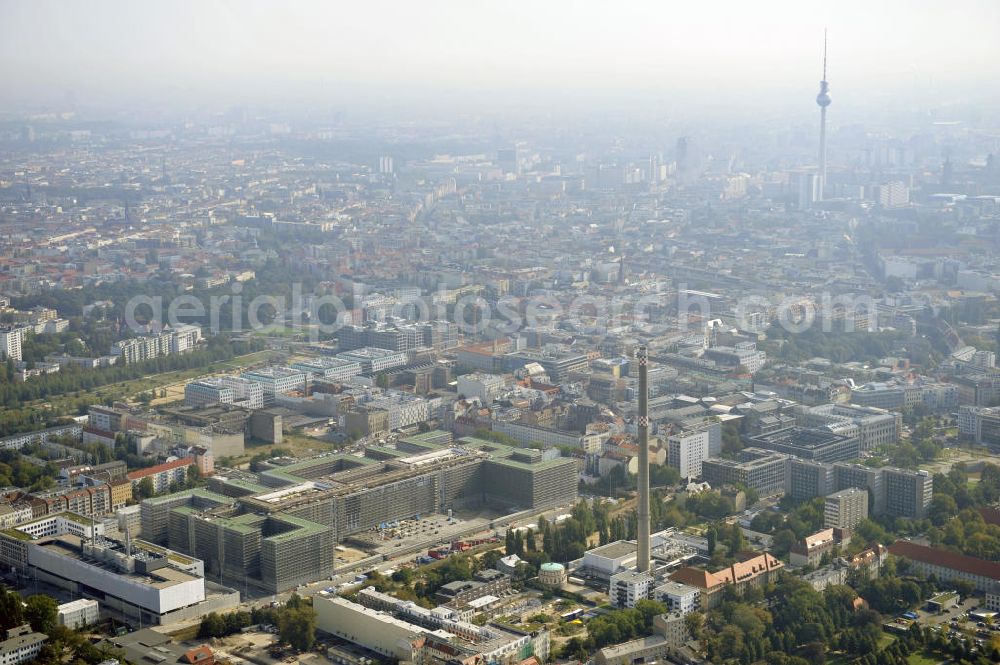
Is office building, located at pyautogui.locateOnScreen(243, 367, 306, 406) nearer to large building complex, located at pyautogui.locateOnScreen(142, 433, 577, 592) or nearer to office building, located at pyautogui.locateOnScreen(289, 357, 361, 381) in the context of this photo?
office building, located at pyautogui.locateOnScreen(289, 357, 361, 381)

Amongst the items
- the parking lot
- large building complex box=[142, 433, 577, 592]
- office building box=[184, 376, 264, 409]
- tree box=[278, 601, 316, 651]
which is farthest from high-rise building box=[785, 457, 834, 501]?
office building box=[184, 376, 264, 409]

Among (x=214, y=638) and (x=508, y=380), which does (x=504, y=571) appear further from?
(x=508, y=380)

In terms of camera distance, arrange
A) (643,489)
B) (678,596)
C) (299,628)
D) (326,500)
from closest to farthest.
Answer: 1. (299,628)
2. (678,596)
3. (643,489)
4. (326,500)

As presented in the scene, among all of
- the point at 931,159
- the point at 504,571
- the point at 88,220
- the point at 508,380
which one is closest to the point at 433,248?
the point at 88,220

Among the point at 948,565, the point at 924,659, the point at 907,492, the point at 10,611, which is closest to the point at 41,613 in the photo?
the point at 10,611

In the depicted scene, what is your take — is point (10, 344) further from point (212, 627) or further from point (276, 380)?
point (212, 627)

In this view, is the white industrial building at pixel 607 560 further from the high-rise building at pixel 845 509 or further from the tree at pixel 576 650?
the high-rise building at pixel 845 509
